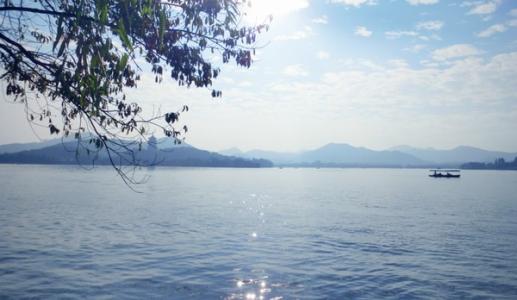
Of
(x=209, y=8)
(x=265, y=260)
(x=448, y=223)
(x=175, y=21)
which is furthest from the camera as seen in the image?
(x=448, y=223)

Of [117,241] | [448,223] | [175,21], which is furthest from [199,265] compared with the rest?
[448,223]

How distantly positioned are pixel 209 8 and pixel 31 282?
1594 cm

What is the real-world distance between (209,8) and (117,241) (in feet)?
77.1

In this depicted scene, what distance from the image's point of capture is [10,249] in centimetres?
2514

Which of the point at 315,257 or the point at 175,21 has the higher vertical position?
the point at 175,21

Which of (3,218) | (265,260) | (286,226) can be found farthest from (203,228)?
(3,218)

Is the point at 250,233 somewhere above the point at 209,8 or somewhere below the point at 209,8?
below

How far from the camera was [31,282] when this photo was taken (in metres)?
18.2

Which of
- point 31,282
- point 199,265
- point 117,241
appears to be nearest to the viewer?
point 31,282

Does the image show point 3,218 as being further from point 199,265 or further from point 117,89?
point 117,89

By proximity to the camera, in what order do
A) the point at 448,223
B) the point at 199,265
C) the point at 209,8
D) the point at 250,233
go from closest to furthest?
the point at 209,8
the point at 199,265
the point at 250,233
the point at 448,223

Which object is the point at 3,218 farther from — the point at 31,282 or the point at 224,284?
the point at 224,284

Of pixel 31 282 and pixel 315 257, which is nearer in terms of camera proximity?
pixel 31 282

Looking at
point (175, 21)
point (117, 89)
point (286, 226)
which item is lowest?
point (286, 226)
